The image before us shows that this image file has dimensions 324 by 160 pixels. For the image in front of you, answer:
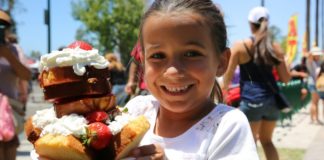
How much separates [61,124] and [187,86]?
46cm

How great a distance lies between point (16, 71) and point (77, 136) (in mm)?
3240

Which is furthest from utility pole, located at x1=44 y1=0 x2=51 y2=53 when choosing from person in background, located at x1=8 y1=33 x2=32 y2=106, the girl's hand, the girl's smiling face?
the girl's hand

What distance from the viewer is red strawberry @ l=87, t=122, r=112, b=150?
151 cm

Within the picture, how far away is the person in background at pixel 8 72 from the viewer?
442cm

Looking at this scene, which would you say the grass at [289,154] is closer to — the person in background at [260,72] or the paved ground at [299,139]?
the paved ground at [299,139]

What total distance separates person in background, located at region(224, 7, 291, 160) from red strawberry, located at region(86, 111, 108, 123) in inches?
139

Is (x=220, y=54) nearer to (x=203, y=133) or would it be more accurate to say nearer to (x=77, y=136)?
(x=203, y=133)

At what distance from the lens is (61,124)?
1.56 meters

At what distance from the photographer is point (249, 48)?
16.6ft

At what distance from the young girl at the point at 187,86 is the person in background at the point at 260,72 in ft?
10.5

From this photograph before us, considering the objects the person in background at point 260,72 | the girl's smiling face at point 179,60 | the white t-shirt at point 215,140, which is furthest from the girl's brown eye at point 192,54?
the person in background at point 260,72

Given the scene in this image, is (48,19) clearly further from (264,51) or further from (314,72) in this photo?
(264,51)

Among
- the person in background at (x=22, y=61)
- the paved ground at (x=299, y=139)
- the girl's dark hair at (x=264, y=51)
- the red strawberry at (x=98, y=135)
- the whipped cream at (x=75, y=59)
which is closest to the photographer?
the red strawberry at (x=98, y=135)

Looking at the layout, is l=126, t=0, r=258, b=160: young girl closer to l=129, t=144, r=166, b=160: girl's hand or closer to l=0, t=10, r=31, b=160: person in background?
l=129, t=144, r=166, b=160: girl's hand
